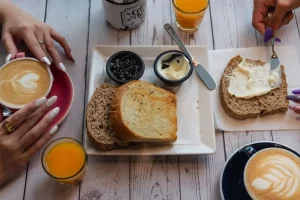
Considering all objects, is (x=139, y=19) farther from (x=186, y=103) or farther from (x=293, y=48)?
(x=293, y=48)

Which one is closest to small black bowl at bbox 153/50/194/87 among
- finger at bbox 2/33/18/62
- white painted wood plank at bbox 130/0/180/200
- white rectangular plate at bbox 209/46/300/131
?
white rectangular plate at bbox 209/46/300/131

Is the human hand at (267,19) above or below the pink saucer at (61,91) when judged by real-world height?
above

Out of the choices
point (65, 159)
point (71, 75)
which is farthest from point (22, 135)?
point (71, 75)

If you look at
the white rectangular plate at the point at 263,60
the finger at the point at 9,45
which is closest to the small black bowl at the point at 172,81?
the white rectangular plate at the point at 263,60

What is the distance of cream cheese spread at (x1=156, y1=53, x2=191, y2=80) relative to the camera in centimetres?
143

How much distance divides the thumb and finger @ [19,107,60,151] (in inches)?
35.3

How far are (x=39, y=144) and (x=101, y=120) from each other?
232 millimetres

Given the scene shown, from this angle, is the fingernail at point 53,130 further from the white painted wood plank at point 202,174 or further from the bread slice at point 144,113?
the white painted wood plank at point 202,174

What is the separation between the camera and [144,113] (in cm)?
134

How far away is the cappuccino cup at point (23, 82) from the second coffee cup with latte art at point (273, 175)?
0.75 m

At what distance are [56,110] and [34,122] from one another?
85 millimetres

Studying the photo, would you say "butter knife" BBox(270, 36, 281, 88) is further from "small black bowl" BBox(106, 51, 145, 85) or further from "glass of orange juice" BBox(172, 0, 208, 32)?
"small black bowl" BBox(106, 51, 145, 85)

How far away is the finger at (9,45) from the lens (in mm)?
1444

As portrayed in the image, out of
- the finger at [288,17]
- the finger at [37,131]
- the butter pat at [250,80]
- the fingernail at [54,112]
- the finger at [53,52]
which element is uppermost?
the finger at [288,17]
